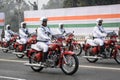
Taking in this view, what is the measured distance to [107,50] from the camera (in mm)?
16000

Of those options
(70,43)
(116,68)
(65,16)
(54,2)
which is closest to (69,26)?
(65,16)

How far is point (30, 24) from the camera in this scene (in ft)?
116

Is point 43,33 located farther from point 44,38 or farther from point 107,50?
point 107,50

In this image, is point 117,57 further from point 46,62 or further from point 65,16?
point 65,16

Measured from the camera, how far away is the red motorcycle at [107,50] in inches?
611

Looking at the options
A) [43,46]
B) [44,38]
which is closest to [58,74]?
[43,46]

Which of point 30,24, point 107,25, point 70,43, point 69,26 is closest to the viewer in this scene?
point 70,43

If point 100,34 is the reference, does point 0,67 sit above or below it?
below

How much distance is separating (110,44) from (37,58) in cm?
388

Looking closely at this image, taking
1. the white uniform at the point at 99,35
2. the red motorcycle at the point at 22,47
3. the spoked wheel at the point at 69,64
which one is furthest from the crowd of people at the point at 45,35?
the spoked wheel at the point at 69,64

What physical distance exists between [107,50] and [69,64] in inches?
164

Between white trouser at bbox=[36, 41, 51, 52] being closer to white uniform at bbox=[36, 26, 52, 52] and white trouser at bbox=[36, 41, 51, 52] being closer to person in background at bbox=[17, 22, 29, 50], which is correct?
white uniform at bbox=[36, 26, 52, 52]

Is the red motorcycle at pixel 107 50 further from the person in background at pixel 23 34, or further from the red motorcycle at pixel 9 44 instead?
the red motorcycle at pixel 9 44

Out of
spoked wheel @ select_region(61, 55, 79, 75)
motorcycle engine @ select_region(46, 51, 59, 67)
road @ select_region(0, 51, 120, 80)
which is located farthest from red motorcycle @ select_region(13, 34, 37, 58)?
spoked wheel @ select_region(61, 55, 79, 75)
